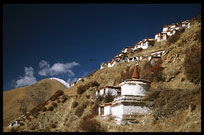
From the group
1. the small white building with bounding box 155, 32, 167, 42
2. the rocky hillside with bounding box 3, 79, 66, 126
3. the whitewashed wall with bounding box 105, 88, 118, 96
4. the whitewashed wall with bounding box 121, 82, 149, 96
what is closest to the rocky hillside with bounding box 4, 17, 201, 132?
the whitewashed wall with bounding box 121, 82, 149, 96

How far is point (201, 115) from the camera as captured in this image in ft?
40.1

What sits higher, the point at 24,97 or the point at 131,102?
the point at 131,102

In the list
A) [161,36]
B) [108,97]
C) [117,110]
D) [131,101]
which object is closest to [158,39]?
[161,36]

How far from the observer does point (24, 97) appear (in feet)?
230

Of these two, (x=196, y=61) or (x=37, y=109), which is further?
(x=37, y=109)

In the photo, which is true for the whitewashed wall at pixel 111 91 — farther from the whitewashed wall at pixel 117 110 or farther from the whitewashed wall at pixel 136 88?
the whitewashed wall at pixel 136 88

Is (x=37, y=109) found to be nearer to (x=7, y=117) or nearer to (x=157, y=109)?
(x=7, y=117)

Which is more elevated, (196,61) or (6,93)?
(196,61)

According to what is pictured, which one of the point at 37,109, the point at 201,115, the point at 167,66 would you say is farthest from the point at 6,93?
the point at 201,115

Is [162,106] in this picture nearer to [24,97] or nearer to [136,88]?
[136,88]

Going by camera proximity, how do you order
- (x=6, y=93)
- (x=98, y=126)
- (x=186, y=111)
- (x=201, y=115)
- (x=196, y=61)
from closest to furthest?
(x=201, y=115) → (x=186, y=111) → (x=98, y=126) → (x=196, y=61) → (x=6, y=93)

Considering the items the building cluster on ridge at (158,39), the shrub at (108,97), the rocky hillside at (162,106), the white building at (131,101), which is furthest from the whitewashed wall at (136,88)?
the building cluster on ridge at (158,39)

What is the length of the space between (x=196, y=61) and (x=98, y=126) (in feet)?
42.5

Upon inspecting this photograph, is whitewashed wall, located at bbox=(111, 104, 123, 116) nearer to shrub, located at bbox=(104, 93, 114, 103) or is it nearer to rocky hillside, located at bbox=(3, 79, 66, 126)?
shrub, located at bbox=(104, 93, 114, 103)
